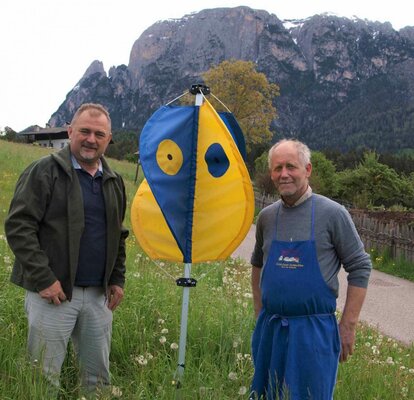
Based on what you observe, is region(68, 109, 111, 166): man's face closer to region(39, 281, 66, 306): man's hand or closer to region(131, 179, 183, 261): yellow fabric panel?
region(131, 179, 183, 261): yellow fabric panel

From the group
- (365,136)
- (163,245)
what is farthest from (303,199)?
(365,136)

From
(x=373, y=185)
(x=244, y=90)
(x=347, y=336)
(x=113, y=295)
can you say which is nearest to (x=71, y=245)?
(x=113, y=295)

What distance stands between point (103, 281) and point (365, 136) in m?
120

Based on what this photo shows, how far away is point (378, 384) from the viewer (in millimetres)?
3799

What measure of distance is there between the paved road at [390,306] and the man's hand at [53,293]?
14.1 ft

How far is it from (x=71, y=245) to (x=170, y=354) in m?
1.41

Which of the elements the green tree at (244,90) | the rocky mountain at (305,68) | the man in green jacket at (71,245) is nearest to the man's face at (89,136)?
the man in green jacket at (71,245)

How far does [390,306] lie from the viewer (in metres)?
8.63

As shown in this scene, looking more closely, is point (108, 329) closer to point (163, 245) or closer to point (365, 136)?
point (163, 245)

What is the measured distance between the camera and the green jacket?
9.05ft

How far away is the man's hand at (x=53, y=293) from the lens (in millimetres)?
2773

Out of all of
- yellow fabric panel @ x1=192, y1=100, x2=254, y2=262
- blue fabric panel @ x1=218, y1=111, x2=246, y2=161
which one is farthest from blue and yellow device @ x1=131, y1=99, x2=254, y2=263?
blue fabric panel @ x1=218, y1=111, x2=246, y2=161

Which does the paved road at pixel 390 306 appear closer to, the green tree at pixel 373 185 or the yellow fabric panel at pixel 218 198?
the yellow fabric panel at pixel 218 198

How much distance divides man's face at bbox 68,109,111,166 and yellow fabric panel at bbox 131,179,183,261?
0.42 metres
